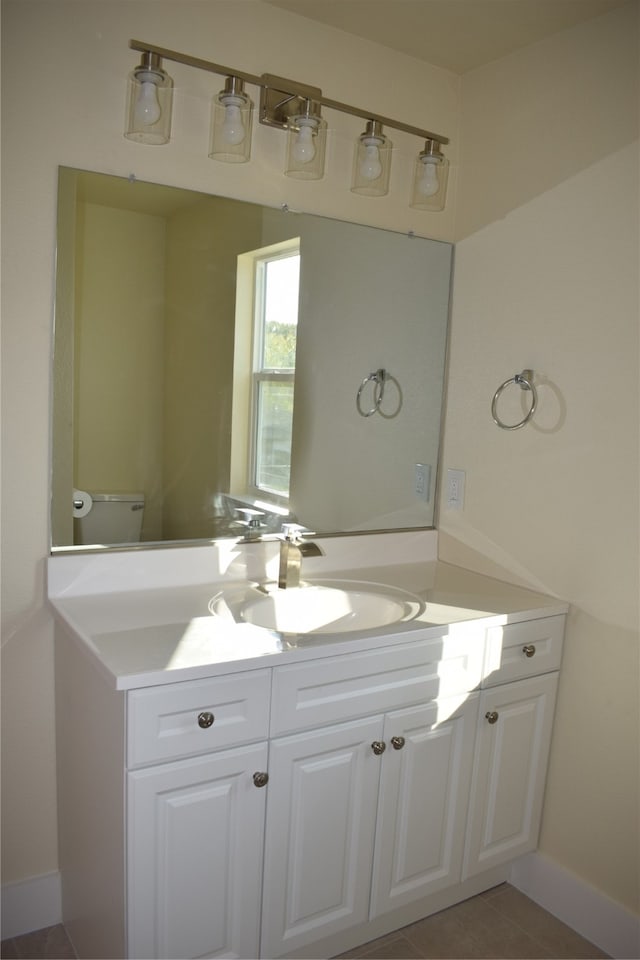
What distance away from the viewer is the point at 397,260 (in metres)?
2.32

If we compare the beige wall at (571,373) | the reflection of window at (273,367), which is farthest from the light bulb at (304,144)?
the beige wall at (571,373)

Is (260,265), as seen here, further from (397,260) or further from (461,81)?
(461,81)

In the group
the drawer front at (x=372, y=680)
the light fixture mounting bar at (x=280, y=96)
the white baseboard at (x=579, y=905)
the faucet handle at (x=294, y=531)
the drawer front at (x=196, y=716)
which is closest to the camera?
the drawer front at (x=196, y=716)

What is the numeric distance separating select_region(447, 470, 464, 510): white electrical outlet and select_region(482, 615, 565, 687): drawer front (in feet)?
1.63

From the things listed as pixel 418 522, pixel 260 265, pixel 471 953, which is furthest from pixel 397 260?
pixel 471 953

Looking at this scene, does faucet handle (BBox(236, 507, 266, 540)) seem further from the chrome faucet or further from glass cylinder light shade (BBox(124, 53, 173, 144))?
glass cylinder light shade (BBox(124, 53, 173, 144))

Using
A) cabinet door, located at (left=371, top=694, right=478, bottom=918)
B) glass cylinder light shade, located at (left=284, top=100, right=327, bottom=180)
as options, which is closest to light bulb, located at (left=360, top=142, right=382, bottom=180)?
glass cylinder light shade, located at (left=284, top=100, right=327, bottom=180)

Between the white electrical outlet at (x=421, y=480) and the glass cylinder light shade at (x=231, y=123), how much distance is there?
3.48 ft

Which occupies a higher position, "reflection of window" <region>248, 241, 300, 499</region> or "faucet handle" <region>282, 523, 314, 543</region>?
"reflection of window" <region>248, 241, 300, 499</region>

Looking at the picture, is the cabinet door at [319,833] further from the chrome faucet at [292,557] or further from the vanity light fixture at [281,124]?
the vanity light fixture at [281,124]

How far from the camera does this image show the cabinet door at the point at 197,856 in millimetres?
1476

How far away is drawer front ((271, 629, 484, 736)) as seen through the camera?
1.61 metres

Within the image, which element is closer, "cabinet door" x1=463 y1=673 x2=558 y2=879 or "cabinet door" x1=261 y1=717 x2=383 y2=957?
"cabinet door" x1=261 y1=717 x2=383 y2=957

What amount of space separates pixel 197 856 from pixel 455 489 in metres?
1.31
